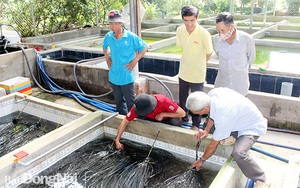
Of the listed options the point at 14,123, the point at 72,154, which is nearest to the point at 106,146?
Answer: the point at 72,154

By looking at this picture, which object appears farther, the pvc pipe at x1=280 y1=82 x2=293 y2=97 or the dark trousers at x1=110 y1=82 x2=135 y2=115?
the pvc pipe at x1=280 y1=82 x2=293 y2=97

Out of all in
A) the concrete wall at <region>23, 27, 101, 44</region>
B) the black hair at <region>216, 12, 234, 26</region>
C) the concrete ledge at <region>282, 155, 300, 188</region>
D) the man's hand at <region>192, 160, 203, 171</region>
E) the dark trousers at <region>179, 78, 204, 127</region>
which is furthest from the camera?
the concrete wall at <region>23, 27, 101, 44</region>

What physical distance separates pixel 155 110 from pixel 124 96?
77 cm

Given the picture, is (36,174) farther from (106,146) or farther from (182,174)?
(182,174)

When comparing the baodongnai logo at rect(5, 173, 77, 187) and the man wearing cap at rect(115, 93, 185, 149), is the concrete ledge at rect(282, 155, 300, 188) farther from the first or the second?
the baodongnai logo at rect(5, 173, 77, 187)

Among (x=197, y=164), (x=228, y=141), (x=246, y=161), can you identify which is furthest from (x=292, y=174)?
(x=197, y=164)

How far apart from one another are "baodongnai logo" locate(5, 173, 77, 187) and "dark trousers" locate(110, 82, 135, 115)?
1.25 meters

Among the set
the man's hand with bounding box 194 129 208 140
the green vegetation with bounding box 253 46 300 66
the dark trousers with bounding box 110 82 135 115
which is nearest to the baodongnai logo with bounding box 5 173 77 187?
the dark trousers with bounding box 110 82 135 115

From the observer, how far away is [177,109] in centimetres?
317

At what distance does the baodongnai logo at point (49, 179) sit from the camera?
2.86m

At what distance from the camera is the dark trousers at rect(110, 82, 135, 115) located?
375 centimetres

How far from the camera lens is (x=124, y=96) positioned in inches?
150

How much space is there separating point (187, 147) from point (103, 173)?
103 cm

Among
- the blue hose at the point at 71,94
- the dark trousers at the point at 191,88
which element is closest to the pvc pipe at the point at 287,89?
the dark trousers at the point at 191,88
